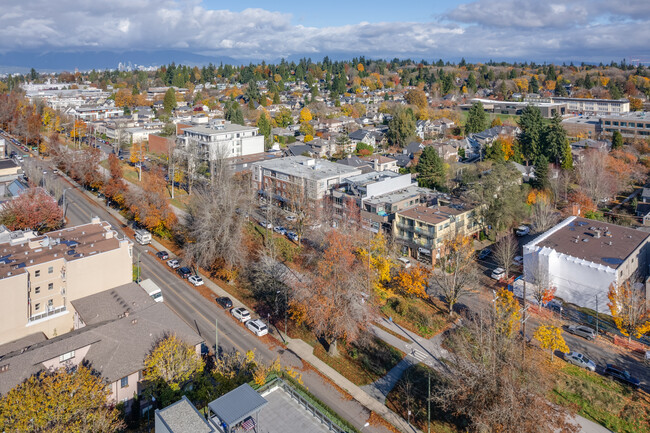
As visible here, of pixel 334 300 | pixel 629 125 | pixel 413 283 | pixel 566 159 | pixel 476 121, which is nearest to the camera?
pixel 334 300

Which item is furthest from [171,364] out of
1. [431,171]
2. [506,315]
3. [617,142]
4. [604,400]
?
[617,142]

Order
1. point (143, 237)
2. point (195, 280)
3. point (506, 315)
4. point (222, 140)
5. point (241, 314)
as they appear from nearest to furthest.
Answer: point (506, 315), point (241, 314), point (195, 280), point (143, 237), point (222, 140)

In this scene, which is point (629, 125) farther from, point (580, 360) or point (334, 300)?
point (334, 300)

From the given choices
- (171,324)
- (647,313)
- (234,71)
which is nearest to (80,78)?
(234,71)

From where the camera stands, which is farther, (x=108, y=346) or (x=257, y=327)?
(x=257, y=327)

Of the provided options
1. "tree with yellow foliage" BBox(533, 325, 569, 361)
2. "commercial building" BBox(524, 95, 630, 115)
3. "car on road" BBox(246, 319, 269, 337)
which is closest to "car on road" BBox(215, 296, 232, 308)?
"car on road" BBox(246, 319, 269, 337)

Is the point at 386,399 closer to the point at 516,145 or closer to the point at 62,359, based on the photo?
the point at 62,359

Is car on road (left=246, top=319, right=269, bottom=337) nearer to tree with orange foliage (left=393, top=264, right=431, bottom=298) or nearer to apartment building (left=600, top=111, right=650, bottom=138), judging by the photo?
tree with orange foliage (left=393, top=264, right=431, bottom=298)

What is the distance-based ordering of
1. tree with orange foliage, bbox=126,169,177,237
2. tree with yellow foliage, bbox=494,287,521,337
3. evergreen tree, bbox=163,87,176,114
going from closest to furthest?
1. tree with yellow foliage, bbox=494,287,521,337
2. tree with orange foliage, bbox=126,169,177,237
3. evergreen tree, bbox=163,87,176,114
